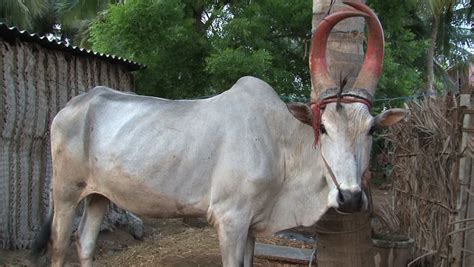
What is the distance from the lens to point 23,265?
5816 millimetres

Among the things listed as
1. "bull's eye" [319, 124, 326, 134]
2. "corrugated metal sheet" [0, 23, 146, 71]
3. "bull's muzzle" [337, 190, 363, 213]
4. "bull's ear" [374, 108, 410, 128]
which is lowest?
"bull's muzzle" [337, 190, 363, 213]

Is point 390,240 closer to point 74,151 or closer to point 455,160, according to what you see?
point 455,160

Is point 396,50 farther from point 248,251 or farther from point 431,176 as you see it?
point 248,251

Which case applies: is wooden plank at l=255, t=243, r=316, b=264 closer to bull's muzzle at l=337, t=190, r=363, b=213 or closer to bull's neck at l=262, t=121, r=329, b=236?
bull's neck at l=262, t=121, r=329, b=236

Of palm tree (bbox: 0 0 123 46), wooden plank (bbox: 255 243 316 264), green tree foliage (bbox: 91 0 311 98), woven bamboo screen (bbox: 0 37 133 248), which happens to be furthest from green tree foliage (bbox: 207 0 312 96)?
palm tree (bbox: 0 0 123 46)

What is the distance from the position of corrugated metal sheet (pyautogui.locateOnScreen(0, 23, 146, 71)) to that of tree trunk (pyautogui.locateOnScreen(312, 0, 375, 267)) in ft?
12.1

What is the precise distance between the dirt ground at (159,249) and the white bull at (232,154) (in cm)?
145

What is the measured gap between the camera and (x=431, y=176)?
519 centimetres

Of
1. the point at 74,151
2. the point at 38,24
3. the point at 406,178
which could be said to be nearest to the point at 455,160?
the point at 406,178

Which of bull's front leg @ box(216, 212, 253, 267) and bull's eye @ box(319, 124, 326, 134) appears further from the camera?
bull's front leg @ box(216, 212, 253, 267)

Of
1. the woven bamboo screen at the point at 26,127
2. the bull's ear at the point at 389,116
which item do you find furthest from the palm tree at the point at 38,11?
the bull's ear at the point at 389,116

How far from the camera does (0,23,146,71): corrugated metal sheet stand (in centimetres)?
611

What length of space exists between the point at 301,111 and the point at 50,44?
4.26 metres

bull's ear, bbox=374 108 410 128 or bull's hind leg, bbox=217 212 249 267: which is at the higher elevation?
bull's ear, bbox=374 108 410 128
